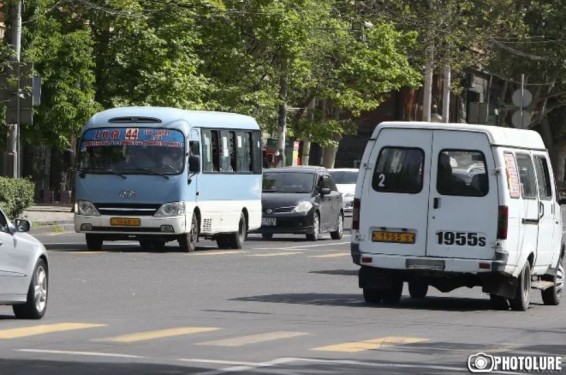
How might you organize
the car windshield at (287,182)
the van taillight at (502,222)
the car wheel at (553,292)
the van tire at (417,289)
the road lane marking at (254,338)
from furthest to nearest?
the car windshield at (287,182) < the car wheel at (553,292) < the van tire at (417,289) < the van taillight at (502,222) < the road lane marking at (254,338)

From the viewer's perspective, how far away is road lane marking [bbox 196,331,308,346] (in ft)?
51.0

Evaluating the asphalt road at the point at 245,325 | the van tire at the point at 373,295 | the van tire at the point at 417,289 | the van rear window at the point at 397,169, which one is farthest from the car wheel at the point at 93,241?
Answer: the van rear window at the point at 397,169

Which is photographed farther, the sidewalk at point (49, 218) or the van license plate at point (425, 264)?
the sidewalk at point (49, 218)

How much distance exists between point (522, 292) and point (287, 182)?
19.2 meters

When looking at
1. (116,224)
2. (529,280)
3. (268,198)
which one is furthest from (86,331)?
Result: (268,198)

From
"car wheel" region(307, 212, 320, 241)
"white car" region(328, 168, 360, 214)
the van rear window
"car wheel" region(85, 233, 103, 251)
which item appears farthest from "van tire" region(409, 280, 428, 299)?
"white car" region(328, 168, 360, 214)

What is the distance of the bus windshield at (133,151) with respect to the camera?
109ft

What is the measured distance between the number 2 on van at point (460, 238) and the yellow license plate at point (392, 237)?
1.12 ft

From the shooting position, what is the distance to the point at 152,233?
1293 inches

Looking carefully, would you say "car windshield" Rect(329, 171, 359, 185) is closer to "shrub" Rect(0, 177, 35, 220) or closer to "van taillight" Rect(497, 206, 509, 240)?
"shrub" Rect(0, 177, 35, 220)

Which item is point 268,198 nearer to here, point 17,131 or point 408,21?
point 17,131

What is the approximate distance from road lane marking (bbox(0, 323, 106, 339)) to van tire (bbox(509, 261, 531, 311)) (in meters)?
6.46

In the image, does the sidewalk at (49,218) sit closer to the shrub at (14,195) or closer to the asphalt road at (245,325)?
the shrub at (14,195)

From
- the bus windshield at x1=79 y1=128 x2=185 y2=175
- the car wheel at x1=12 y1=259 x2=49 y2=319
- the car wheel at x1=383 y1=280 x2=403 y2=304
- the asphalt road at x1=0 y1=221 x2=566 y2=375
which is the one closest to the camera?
the asphalt road at x1=0 y1=221 x2=566 y2=375
